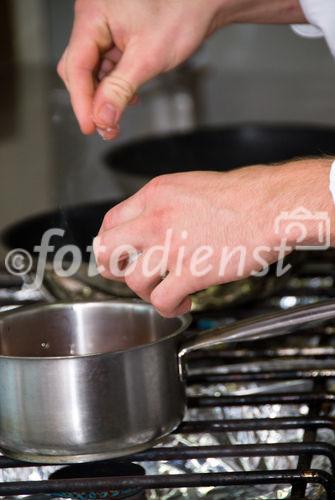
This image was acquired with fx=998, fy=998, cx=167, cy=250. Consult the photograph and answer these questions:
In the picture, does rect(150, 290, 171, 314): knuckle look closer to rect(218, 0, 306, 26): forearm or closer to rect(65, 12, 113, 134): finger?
rect(65, 12, 113, 134): finger

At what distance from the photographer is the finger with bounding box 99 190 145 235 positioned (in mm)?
778

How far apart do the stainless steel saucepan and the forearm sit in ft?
1.33

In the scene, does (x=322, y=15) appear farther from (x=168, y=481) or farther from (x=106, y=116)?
(x=168, y=481)

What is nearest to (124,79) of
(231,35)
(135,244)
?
(135,244)

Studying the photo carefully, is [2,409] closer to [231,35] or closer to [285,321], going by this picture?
[285,321]

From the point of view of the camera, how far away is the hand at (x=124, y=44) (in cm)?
94

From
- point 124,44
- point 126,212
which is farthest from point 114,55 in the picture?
point 126,212

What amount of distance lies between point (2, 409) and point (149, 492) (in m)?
0.13

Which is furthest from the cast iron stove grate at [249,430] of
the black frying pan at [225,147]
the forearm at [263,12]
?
the black frying pan at [225,147]

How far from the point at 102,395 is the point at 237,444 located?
12 cm

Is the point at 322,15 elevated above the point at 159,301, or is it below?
above

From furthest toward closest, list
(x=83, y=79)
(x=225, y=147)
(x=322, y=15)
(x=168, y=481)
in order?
(x=225, y=147)
(x=322, y=15)
(x=83, y=79)
(x=168, y=481)

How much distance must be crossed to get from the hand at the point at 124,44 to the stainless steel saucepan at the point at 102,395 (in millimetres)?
262

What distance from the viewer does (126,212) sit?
783 millimetres
